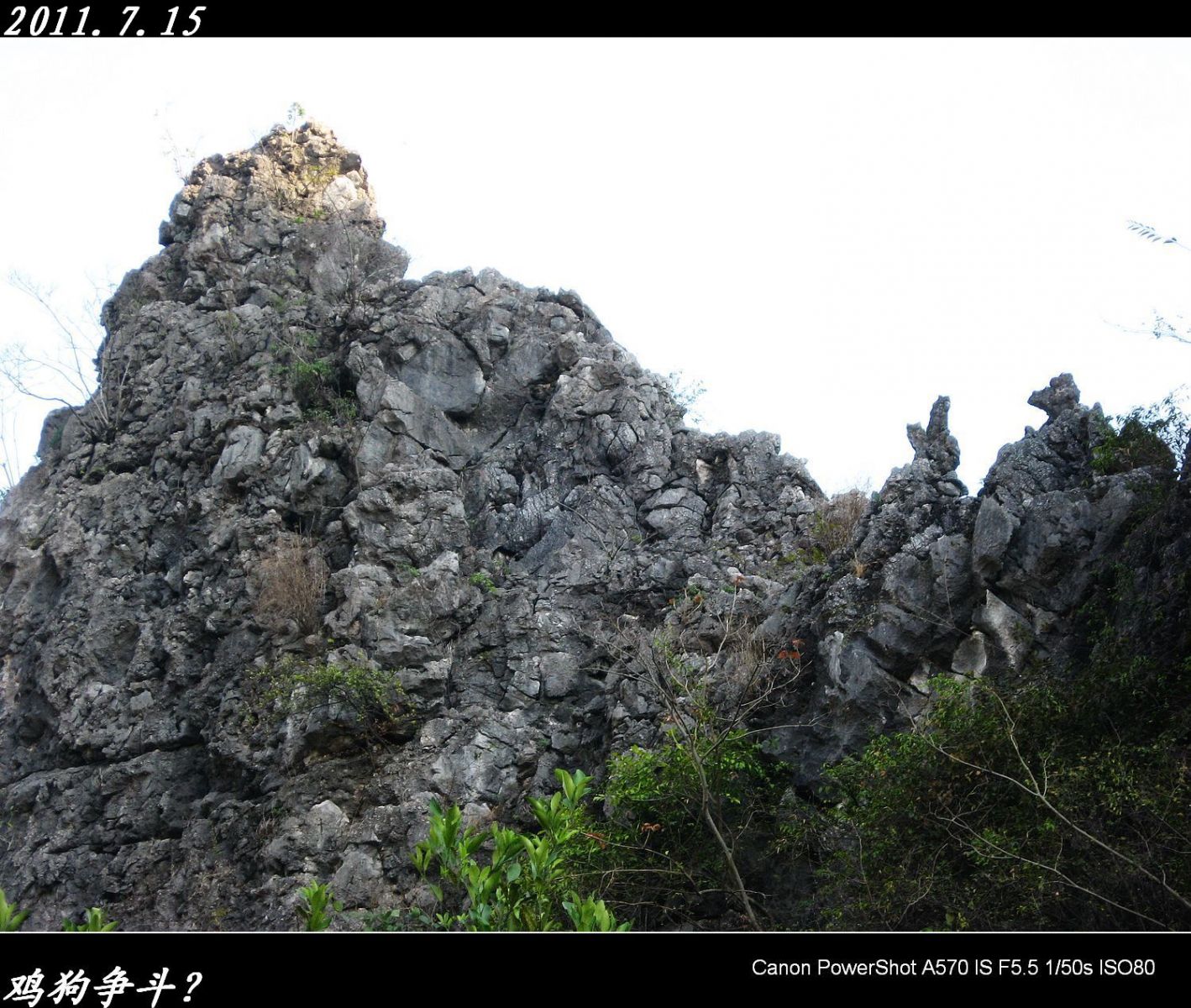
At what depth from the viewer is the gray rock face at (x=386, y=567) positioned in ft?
49.4

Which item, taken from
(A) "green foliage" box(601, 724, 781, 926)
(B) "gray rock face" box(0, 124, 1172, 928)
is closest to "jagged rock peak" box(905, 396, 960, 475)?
(B) "gray rock face" box(0, 124, 1172, 928)

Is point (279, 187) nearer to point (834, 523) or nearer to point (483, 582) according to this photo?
point (483, 582)

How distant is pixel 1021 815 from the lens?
1207cm

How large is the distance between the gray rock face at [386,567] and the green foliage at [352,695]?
9.3 inches

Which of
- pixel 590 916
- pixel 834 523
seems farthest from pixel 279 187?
pixel 590 916

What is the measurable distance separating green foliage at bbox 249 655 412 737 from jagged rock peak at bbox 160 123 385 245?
1251 cm

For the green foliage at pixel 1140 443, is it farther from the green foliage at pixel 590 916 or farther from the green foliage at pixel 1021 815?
the green foliage at pixel 590 916

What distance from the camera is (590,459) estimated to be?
20.0 meters

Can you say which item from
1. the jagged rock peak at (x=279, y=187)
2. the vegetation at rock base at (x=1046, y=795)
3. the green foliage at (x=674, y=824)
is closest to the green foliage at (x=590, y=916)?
the vegetation at rock base at (x=1046, y=795)

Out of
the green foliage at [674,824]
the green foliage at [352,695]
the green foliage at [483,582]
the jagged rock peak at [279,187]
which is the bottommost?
the green foliage at [674,824]
